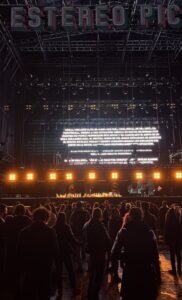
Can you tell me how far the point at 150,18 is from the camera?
13.8 meters

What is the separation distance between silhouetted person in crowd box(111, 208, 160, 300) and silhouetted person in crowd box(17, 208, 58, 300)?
0.95m

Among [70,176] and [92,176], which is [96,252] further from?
[70,176]

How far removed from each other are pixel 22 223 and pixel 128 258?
2.42 meters

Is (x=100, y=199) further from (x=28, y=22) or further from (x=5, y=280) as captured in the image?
(x=5, y=280)

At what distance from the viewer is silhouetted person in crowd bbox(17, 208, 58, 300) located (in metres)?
3.71

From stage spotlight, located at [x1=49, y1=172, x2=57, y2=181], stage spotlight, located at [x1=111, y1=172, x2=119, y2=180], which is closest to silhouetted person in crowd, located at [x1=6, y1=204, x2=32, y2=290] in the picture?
stage spotlight, located at [x1=49, y1=172, x2=57, y2=181]

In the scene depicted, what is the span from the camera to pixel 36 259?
3.76m

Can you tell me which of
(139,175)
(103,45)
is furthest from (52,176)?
(103,45)

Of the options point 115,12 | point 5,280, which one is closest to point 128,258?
point 5,280

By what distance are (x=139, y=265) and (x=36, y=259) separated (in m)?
1.27

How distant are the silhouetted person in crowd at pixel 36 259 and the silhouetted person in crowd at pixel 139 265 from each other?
3.11 ft

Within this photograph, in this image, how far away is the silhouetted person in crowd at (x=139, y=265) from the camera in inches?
135

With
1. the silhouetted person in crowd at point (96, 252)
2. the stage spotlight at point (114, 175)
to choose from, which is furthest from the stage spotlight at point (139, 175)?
the silhouetted person in crowd at point (96, 252)

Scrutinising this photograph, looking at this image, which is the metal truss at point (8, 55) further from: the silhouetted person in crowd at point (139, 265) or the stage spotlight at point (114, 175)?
the silhouetted person in crowd at point (139, 265)
